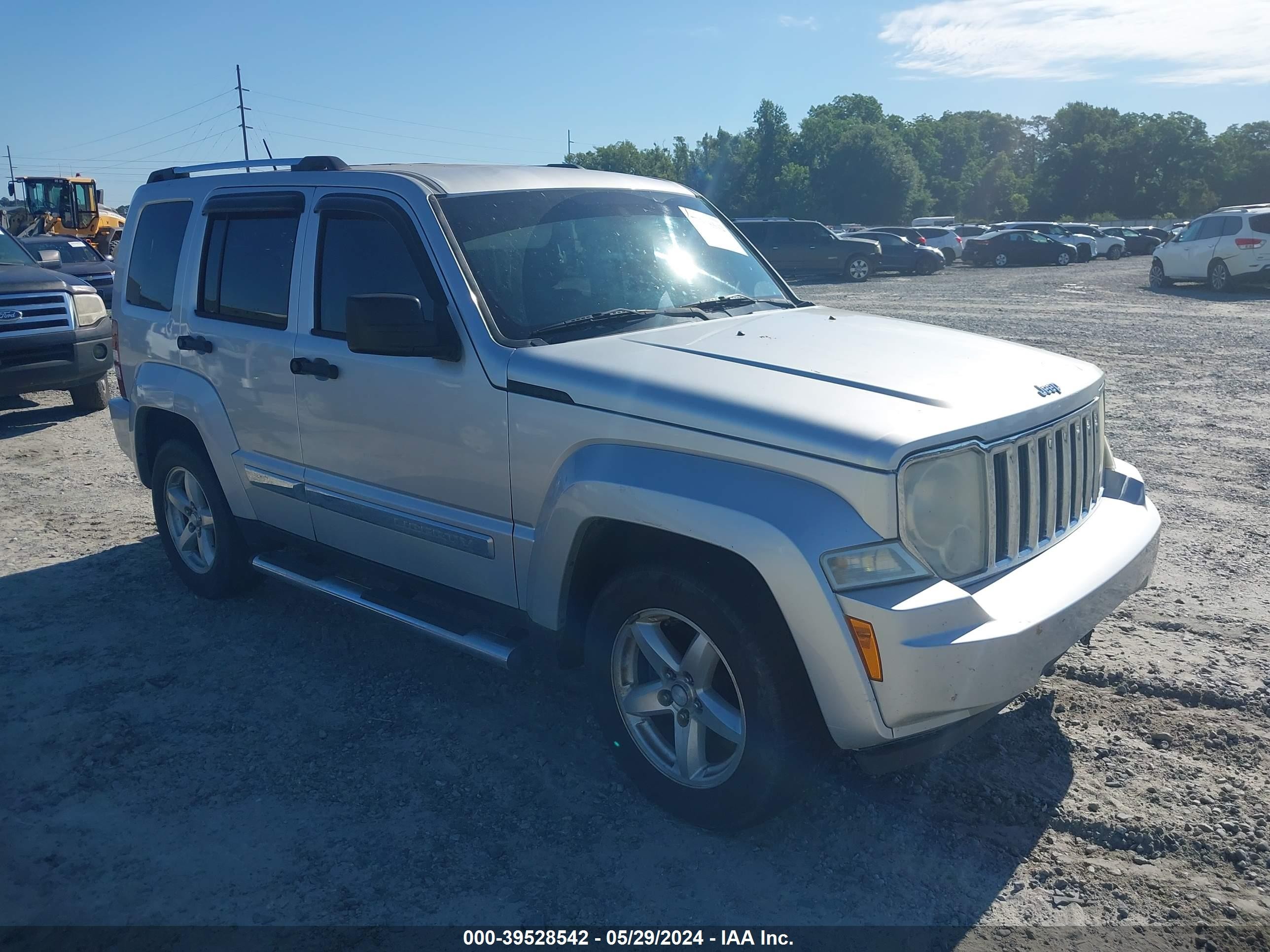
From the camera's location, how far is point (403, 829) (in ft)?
11.3

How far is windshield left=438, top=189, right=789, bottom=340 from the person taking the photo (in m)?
3.96

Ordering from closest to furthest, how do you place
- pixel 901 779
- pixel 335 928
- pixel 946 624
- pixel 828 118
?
pixel 946 624 → pixel 335 928 → pixel 901 779 → pixel 828 118

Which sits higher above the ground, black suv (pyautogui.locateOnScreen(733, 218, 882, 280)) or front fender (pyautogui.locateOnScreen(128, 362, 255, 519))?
black suv (pyautogui.locateOnScreen(733, 218, 882, 280))

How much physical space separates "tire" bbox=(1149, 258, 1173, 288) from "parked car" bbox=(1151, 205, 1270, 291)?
26 millimetres

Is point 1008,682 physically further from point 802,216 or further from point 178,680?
point 802,216

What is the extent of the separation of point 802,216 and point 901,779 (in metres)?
83.2

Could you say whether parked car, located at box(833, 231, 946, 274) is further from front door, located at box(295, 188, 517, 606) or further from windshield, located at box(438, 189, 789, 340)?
front door, located at box(295, 188, 517, 606)

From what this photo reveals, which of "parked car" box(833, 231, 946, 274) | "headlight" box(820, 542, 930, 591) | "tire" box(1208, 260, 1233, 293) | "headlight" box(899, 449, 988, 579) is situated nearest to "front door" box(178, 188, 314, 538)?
"headlight" box(820, 542, 930, 591)

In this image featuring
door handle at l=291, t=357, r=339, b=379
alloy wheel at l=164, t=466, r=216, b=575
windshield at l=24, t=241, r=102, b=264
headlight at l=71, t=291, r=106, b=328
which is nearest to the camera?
door handle at l=291, t=357, r=339, b=379

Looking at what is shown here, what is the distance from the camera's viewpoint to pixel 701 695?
10.8ft

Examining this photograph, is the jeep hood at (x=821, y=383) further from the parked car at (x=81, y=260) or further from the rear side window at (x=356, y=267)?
the parked car at (x=81, y=260)

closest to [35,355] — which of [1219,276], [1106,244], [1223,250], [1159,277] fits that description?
[1223,250]

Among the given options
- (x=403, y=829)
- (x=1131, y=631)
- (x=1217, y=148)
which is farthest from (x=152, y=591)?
(x=1217, y=148)

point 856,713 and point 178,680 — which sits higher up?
point 856,713
